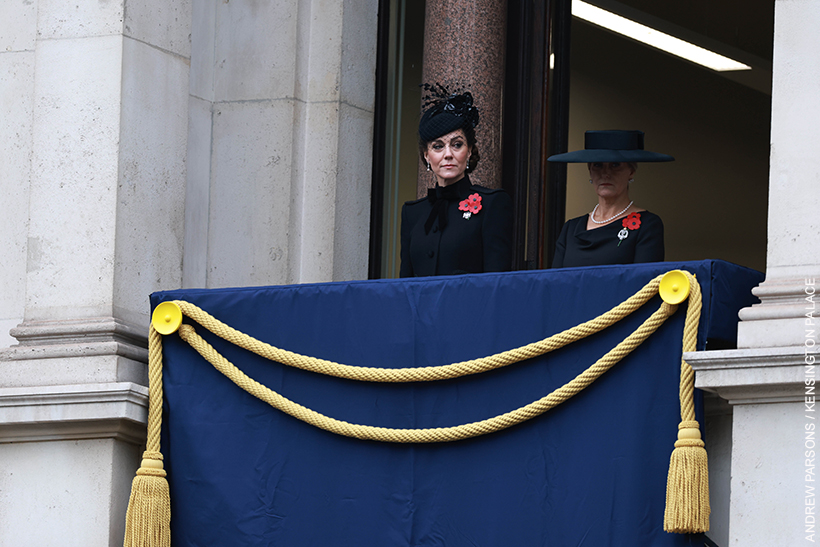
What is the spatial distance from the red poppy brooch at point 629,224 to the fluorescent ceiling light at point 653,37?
15.5 ft

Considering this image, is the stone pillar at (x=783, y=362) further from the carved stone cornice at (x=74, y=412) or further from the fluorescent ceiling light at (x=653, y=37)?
the fluorescent ceiling light at (x=653, y=37)

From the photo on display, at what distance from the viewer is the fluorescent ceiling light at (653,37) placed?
1180 centimetres

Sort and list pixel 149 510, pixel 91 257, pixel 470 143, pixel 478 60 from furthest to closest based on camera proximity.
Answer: pixel 478 60
pixel 91 257
pixel 470 143
pixel 149 510

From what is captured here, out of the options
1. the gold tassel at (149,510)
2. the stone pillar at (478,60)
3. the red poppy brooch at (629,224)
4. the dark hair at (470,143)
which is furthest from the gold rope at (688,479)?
the stone pillar at (478,60)

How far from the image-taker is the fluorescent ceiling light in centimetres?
1180

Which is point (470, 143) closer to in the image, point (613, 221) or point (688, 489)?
point (613, 221)

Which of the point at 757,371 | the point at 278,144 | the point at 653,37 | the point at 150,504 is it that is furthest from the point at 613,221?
the point at 653,37

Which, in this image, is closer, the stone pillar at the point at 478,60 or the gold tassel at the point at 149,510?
the gold tassel at the point at 149,510

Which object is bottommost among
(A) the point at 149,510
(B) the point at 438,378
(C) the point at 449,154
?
(A) the point at 149,510

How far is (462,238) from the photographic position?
7258 millimetres

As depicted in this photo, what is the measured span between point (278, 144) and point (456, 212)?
2326 mm

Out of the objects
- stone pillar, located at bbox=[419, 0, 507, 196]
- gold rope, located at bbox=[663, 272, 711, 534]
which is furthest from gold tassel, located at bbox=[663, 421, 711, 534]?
stone pillar, located at bbox=[419, 0, 507, 196]

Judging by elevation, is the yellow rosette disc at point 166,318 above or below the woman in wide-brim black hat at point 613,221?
below

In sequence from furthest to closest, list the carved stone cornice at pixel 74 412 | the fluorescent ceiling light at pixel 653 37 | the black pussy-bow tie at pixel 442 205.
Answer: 1. the fluorescent ceiling light at pixel 653 37
2. the black pussy-bow tie at pixel 442 205
3. the carved stone cornice at pixel 74 412
